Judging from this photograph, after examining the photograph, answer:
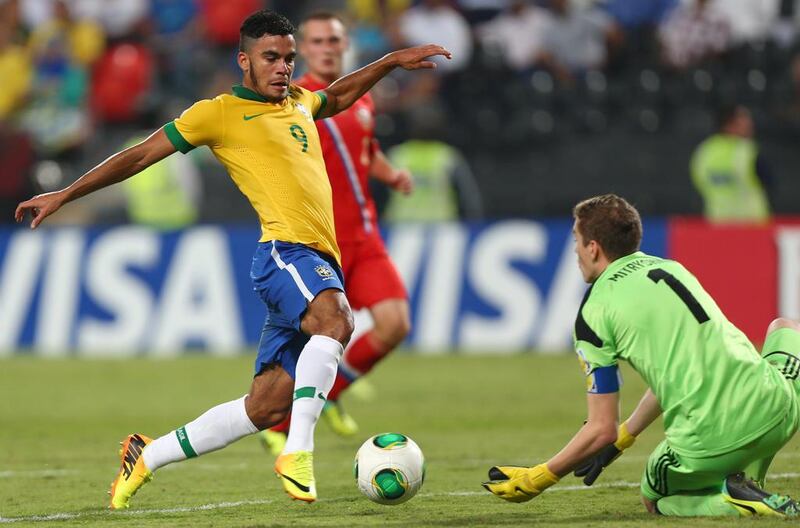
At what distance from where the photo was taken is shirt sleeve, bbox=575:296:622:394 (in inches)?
208

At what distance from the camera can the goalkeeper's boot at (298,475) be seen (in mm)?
5609

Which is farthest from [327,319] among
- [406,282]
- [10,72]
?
[10,72]

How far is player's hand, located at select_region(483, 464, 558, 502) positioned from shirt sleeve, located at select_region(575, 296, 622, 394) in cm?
38

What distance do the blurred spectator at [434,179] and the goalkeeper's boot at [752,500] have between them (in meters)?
9.60

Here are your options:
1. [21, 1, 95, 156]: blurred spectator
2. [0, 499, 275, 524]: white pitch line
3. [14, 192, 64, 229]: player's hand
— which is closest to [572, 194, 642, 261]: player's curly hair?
[0, 499, 275, 524]: white pitch line

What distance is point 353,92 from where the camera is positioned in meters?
6.70

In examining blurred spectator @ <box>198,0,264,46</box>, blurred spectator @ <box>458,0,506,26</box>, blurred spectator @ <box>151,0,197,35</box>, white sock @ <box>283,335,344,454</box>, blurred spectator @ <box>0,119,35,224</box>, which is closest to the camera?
white sock @ <box>283,335,344,454</box>

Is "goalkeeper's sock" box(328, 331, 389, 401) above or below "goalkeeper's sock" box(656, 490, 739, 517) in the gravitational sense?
above

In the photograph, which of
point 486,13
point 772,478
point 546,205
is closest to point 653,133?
point 546,205

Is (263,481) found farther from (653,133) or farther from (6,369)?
(653,133)

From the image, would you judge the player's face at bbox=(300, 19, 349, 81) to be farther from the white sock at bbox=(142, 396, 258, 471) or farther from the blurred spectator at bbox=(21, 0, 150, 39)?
the blurred spectator at bbox=(21, 0, 150, 39)

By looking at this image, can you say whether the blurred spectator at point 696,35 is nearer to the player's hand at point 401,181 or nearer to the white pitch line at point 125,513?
the player's hand at point 401,181

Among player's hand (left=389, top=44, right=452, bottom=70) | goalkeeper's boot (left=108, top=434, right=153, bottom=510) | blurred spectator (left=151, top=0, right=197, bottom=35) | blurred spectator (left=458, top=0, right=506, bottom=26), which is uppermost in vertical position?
blurred spectator (left=151, top=0, right=197, bottom=35)

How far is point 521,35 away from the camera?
1659cm
